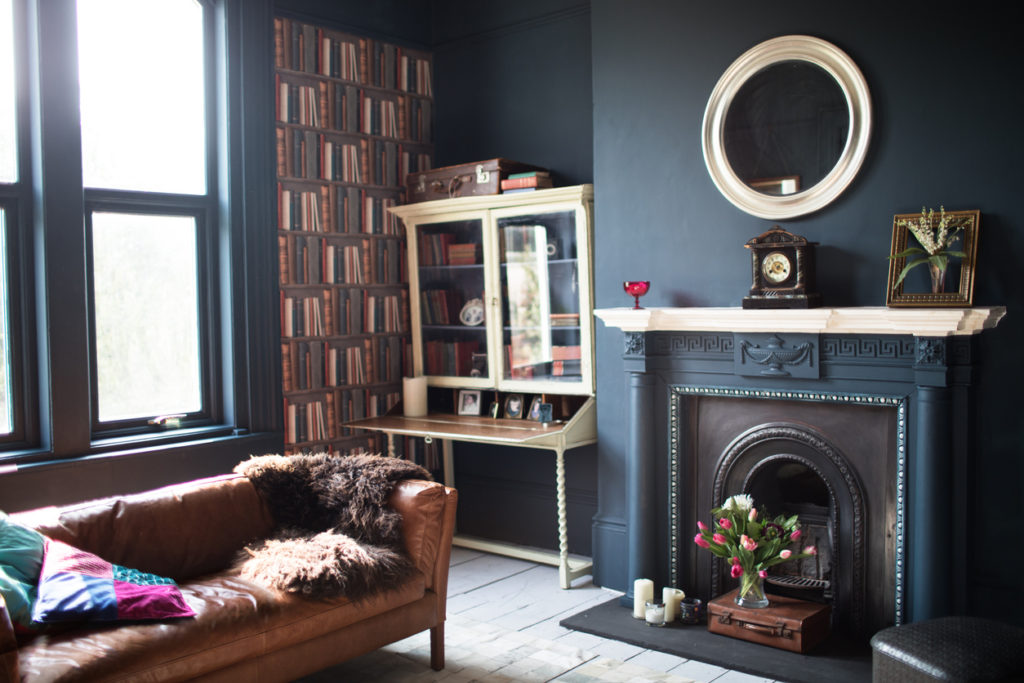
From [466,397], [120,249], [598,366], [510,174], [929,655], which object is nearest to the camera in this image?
[929,655]

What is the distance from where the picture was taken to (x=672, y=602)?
394cm

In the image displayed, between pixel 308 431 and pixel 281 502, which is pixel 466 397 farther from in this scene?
pixel 281 502

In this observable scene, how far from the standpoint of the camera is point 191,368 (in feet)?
14.9

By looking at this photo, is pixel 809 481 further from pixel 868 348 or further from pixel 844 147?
pixel 844 147

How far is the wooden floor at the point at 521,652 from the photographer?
3.42m

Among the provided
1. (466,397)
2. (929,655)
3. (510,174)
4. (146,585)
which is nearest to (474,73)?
(510,174)

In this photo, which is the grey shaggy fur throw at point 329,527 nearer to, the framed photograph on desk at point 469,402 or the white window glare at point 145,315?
the white window glare at point 145,315

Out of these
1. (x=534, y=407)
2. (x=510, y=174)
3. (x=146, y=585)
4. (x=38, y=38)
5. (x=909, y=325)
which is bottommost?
(x=146, y=585)

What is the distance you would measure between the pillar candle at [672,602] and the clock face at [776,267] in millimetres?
1413

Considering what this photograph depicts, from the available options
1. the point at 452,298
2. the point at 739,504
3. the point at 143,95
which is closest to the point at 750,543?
the point at 739,504

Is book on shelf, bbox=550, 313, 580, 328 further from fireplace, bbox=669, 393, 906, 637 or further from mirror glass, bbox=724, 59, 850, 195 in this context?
mirror glass, bbox=724, 59, 850, 195

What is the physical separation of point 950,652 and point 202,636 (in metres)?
2.29

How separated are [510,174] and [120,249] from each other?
1987 mm

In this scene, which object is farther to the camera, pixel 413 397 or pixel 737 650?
pixel 413 397
